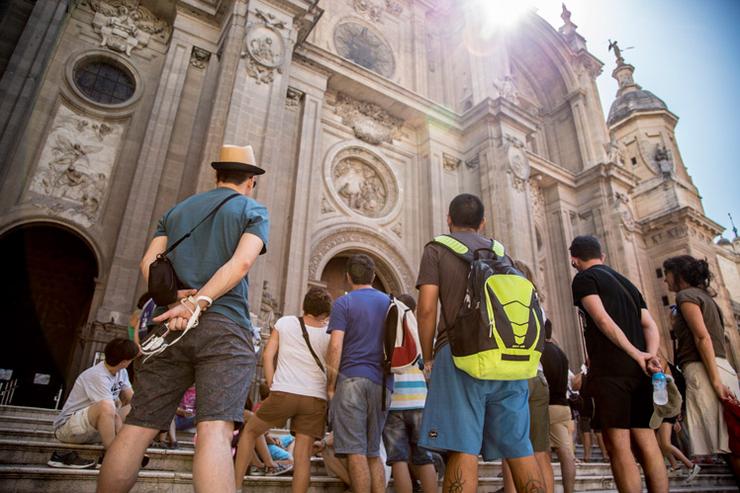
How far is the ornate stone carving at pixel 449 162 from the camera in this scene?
1473cm

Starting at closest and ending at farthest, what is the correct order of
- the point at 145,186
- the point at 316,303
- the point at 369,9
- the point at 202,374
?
1. the point at 202,374
2. the point at 316,303
3. the point at 145,186
4. the point at 369,9

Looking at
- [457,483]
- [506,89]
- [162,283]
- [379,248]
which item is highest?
[506,89]

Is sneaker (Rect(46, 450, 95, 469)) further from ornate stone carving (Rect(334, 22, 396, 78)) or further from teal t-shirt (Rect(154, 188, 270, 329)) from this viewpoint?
ornate stone carving (Rect(334, 22, 396, 78))

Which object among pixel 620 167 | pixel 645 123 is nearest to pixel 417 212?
pixel 620 167

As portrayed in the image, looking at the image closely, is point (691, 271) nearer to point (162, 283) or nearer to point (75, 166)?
point (162, 283)

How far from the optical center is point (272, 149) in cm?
930

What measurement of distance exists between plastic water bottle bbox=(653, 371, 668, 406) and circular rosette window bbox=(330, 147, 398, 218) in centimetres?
1015

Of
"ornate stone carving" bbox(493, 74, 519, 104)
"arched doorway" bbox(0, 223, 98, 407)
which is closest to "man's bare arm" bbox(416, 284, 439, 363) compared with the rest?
"arched doorway" bbox(0, 223, 98, 407)

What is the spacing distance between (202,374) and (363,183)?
1146cm

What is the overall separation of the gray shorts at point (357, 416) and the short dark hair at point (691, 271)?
9.35 feet

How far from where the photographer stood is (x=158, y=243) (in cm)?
248

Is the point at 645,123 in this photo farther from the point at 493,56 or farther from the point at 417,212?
the point at 417,212

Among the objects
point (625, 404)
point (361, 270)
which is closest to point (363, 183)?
point (361, 270)

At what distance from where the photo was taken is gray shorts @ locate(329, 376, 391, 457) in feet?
10.4
